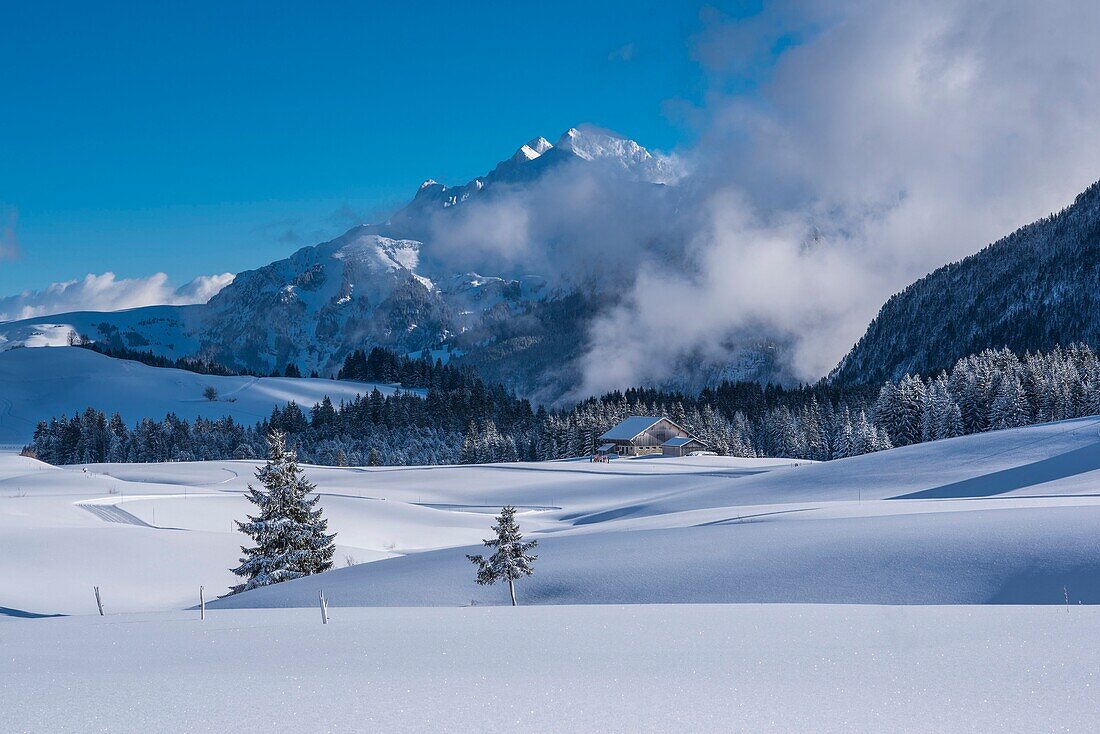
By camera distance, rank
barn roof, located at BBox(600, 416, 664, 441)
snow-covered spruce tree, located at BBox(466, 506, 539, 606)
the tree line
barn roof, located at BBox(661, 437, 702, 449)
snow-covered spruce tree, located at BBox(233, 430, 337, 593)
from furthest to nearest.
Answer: barn roof, located at BBox(600, 416, 664, 441) → barn roof, located at BBox(661, 437, 702, 449) → the tree line → snow-covered spruce tree, located at BBox(233, 430, 337, 593) → snow-covered spruce tree, located at BBox(466, 506, 539, 606)

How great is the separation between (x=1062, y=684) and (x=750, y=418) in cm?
11959

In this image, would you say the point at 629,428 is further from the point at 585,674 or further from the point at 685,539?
the point at 585,674

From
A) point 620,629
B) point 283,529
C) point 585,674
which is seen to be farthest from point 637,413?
point 585,674

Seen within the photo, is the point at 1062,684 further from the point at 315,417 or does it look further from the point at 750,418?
the point at 315,417

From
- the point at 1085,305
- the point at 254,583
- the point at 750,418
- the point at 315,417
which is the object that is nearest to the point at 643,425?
the point at 750,418

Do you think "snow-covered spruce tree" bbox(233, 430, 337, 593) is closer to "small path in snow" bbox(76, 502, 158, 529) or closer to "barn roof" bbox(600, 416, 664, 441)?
"small path in snow" bbox(76, 502, 158, 529)

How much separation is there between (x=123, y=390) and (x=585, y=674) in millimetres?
175836

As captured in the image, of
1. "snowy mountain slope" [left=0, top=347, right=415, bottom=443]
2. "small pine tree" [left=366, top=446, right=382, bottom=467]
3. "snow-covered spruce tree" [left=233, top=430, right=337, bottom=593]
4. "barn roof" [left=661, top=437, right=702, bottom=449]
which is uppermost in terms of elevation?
"snowy mountain slope" [left=0, top=347, right=415, bottom=443]

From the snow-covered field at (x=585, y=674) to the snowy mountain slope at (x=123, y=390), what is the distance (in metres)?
139

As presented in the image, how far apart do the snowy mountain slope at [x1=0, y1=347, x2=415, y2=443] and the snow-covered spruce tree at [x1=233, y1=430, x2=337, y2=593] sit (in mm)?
121061

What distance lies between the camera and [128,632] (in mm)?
12531

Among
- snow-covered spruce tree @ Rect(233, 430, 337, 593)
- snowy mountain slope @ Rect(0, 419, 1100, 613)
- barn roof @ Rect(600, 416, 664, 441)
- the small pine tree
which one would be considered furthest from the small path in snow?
barn roof @ Rect(600, 416, 664, 441)

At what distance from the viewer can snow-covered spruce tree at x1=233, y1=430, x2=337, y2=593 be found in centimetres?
2591

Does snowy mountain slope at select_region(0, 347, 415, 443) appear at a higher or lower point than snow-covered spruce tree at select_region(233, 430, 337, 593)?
higher
